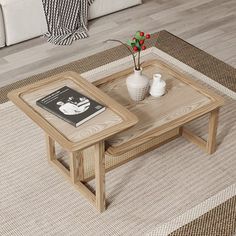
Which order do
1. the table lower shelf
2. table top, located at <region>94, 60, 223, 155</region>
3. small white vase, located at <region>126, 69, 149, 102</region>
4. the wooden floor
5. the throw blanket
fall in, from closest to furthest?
1. table top, located at <region>94, 60, 223, 155</region>
2. small white vase, located at <region>126, 69, 149, 102</region>
3. the table lower shelf
4. the wooden floor
5. the throw blanket

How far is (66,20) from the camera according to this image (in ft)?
13.4

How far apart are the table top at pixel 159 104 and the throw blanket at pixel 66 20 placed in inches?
47.6

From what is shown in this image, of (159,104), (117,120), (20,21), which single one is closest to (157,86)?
(159,104)

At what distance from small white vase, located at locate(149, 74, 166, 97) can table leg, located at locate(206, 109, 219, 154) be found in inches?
10.9

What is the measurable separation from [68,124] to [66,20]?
178 cm

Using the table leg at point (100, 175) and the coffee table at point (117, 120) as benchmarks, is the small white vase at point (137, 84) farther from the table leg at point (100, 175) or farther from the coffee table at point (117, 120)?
the table leg at point (100, 175)

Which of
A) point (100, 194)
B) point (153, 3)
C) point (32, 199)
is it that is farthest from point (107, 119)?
point (153, 3)

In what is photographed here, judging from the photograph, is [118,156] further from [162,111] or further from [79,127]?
[79,127]

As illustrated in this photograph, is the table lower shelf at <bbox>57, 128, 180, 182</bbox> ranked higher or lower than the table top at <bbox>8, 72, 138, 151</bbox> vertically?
lower

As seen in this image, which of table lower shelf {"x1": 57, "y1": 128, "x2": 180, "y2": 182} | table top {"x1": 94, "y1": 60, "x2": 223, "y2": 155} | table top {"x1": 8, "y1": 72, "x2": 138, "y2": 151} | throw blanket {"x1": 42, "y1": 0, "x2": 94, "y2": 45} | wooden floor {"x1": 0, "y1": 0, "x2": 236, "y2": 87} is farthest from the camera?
throw blanket {"x1": 42, "y1": 0, "x2": 94, "y2": 45}

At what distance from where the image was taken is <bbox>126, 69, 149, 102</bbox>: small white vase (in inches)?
106

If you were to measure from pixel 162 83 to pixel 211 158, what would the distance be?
51 centimetres

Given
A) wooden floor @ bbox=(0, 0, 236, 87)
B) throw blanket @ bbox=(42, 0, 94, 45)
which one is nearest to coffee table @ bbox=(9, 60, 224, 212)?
wooden floor @ bbox=(0, 0, 236, 87)

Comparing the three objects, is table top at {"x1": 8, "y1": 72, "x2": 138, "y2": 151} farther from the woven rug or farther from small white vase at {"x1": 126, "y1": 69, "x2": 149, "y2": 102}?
the woven rug
